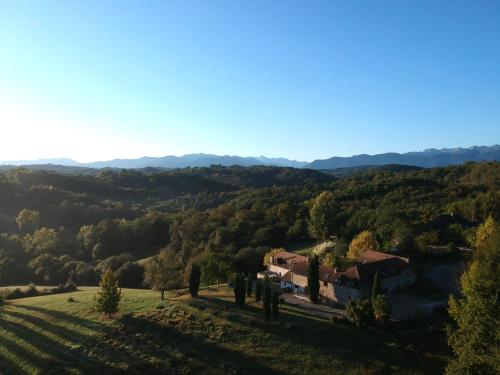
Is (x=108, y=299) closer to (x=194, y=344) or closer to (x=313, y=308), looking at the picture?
(x=194, y=344)

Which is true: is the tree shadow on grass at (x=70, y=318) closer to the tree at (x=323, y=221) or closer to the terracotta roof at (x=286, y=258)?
the terracotta roof at (x=286, y=258)

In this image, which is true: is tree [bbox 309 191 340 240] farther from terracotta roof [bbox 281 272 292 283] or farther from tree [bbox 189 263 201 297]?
tree [bbox 189 263 201 297]

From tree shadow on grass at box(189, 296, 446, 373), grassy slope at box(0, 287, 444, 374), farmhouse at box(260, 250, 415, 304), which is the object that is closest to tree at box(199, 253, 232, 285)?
farmhouse at box(260, 250, 415, 304)

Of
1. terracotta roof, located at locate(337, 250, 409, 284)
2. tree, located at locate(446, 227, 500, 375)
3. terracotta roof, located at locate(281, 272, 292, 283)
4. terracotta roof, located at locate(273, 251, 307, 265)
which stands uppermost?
tree, located at locate(446, 227, 500, 375)

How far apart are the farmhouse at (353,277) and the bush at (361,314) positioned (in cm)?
668

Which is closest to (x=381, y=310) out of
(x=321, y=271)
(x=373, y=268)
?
(x=373, y=268)

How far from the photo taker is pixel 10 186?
152625 mm

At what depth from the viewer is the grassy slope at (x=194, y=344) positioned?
Answer: 114ft

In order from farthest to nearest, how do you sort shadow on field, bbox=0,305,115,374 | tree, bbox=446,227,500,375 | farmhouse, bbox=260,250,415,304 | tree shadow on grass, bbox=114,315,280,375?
farmhouse, bbox=260,250,415,304 → shadow on field, bbox=0,305,115,374 → tree shadow on grass, bbox=114,315,280,375 → tree, bbox=446,227,500,375

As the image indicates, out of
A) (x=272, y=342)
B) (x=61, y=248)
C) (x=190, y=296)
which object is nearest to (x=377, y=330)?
(x=272, y=342)

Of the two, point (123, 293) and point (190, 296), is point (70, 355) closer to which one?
point (190, 296)

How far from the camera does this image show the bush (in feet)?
139

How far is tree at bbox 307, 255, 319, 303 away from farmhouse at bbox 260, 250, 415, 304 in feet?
7.54

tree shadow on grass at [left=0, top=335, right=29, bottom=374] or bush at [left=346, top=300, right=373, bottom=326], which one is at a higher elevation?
bush at [left=346, top=300, right=373, bottom=326]
